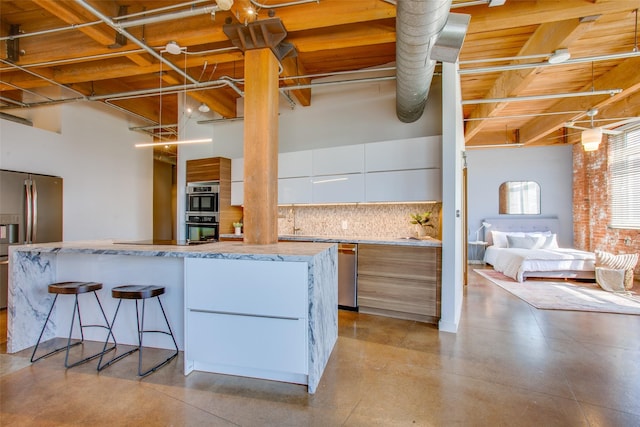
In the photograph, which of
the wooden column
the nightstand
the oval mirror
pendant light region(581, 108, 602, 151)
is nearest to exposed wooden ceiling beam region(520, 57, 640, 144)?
pendant light region(581, 108, 602, 151)

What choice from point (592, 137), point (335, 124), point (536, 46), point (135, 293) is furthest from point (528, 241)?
point (135, 293)

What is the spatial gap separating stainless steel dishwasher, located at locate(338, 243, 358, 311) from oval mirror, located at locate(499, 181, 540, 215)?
611cm

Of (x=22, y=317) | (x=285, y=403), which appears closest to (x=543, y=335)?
(x=285, y=403)

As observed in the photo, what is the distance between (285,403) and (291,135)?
4139 millimetres

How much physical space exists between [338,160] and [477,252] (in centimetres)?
552

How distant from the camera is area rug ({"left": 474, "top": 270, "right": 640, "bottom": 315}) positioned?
4137 mm

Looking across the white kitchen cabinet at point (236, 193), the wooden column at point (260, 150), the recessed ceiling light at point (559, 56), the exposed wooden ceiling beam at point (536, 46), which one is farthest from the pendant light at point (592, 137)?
the white kitchen cabinet at point (236, 193)

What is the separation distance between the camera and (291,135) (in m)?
5.20

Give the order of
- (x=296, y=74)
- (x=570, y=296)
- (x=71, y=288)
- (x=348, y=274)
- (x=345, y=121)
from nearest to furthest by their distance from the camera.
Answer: (x=71, y=288) → (x=348, y=274) → (x=296, y=74) → (x=570, y=296) → (x=345, y=121)

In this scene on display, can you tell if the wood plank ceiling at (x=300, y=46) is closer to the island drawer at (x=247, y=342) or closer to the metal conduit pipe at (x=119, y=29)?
the metal conduit pipe at (x=119, y=29)

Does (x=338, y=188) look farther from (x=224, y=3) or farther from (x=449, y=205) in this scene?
(x=224, y=3)

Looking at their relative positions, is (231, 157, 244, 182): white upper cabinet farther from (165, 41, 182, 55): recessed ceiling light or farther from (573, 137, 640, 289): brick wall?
(573, 137, 640, 289): brick wall

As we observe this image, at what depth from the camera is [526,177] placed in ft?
25.6

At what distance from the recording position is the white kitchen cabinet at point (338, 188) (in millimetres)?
4266
